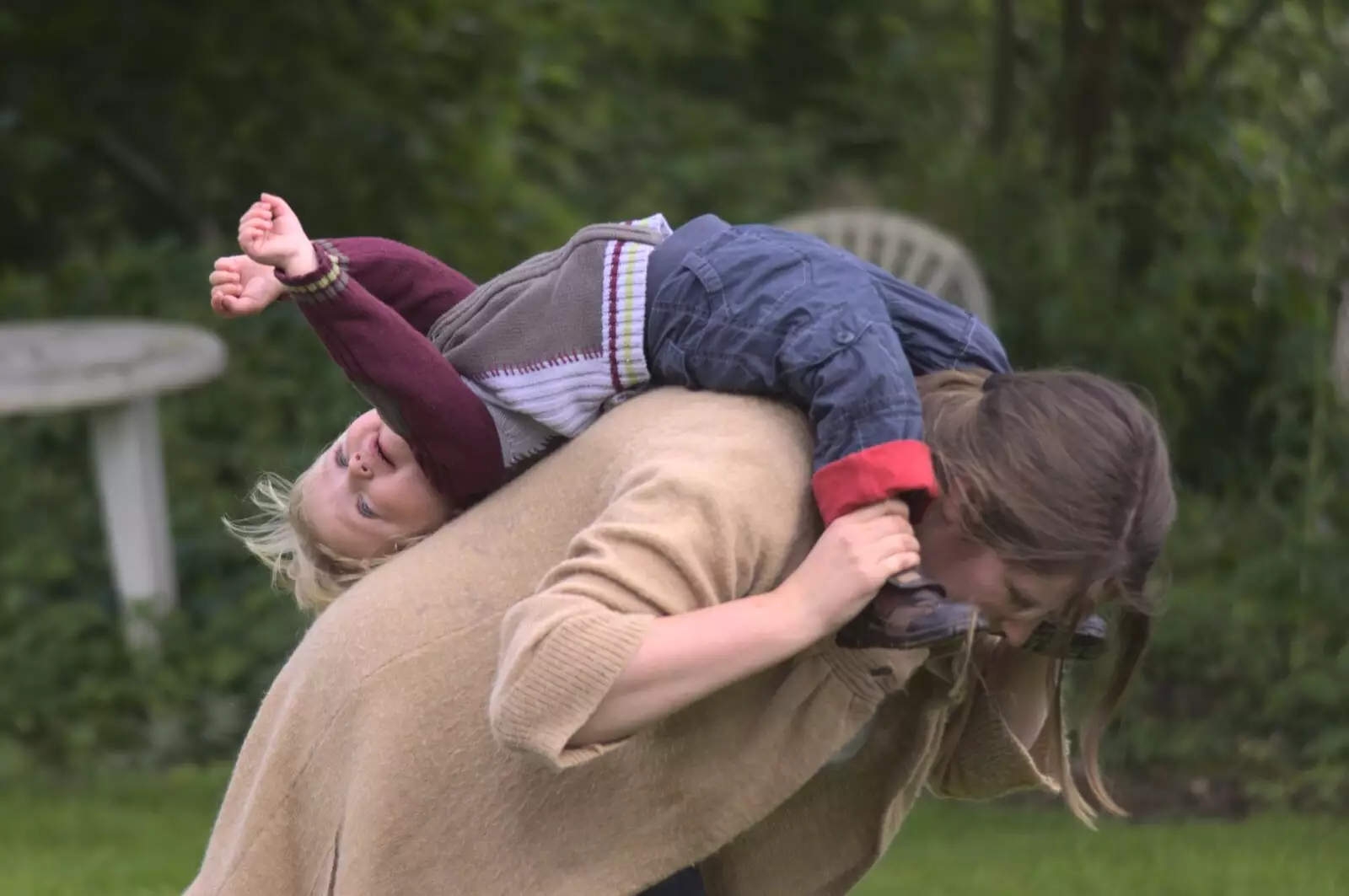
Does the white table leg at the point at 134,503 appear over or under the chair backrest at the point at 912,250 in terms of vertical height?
under

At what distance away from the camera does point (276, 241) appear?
211 cm

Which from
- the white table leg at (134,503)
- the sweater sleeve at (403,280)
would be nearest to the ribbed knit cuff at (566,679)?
the sweater sleeve at (403,280)

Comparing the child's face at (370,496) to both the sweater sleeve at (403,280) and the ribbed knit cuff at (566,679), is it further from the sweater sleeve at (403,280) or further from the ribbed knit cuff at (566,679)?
the ribbed knit cuff at (566,679)

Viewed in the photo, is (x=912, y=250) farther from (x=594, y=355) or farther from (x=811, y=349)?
(x=811, y=349)

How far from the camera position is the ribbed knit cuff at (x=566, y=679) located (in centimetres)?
185

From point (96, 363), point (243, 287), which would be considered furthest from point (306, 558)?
point (96, 363)

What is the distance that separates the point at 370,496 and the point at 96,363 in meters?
3.29

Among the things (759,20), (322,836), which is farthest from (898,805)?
(759,20)

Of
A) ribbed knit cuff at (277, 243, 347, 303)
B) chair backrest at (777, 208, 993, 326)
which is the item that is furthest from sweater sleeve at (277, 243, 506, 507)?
chair backrest at (777, 208, 993, 326)

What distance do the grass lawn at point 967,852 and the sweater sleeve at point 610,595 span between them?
7.38 feet

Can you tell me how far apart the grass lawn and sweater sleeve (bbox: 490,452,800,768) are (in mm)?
2249

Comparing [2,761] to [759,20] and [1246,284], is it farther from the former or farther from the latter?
[759,20]

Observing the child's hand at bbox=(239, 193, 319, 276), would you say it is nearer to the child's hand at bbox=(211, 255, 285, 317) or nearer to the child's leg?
Result: the child's hand at bbox=(211, 255, 285, 317)

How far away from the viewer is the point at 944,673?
7.57ft
